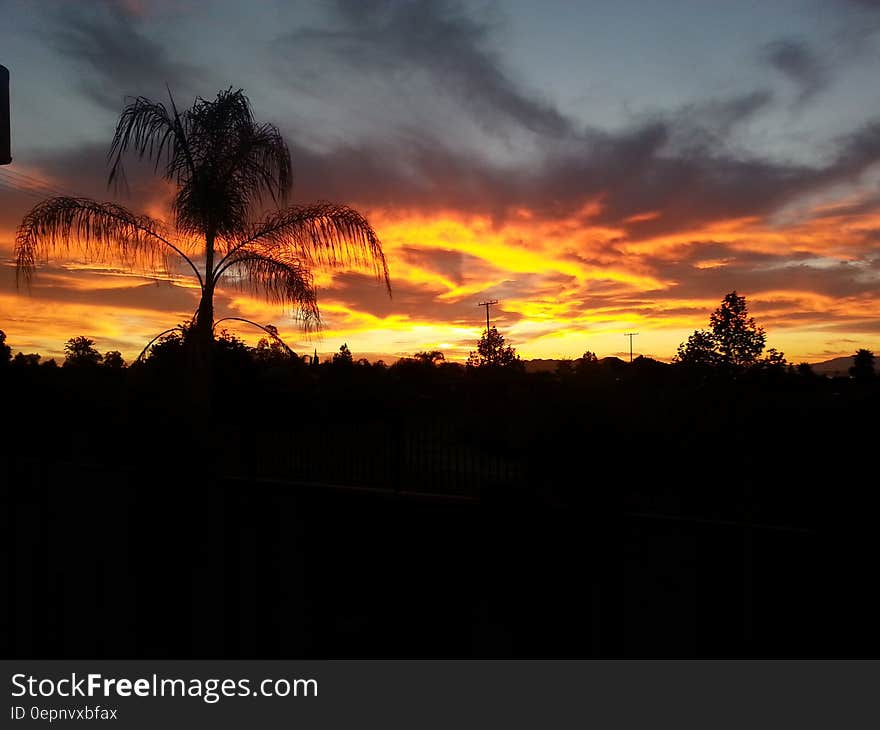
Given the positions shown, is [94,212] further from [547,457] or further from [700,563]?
[700,563]

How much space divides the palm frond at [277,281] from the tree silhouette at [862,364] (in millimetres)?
10566

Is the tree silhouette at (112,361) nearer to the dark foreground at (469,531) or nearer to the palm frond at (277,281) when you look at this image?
the dark foreground at (469,531)

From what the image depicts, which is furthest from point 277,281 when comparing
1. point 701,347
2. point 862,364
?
point 701,347

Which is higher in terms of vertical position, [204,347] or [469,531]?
[204,347]

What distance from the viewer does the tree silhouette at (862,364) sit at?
15.1 m

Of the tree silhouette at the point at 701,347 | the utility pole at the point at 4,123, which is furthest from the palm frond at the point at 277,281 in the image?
the tree silhouette at the point at 701,347

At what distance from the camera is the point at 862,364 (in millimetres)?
18188

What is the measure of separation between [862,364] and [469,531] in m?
15.3

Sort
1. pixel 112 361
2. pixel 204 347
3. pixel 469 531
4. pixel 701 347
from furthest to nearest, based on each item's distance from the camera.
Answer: pixel 701 347
pixel 112 361
pixel 204 347
pixel 469 531

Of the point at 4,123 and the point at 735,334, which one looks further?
the point at 735,334

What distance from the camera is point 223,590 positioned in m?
6.37

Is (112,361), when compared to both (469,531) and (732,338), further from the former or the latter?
(732,338)

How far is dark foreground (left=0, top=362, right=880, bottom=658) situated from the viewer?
5371 mm
